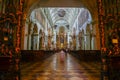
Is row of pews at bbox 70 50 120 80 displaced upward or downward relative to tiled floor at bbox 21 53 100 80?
upward

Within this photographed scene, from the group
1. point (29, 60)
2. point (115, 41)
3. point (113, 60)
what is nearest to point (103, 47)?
point (113, 60)

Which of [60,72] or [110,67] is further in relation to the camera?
[60,72]

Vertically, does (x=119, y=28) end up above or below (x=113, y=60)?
above

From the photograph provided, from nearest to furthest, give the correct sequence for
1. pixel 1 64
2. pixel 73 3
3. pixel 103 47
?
pixel 103 47 < pixel 1 64 < pixel 73 3

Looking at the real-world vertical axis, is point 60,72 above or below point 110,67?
below

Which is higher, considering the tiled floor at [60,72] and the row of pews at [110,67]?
the row of pews at [110,67]

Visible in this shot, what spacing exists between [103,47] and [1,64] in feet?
10.4

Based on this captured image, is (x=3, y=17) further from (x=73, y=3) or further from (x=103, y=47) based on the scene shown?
(x=73, y=3)

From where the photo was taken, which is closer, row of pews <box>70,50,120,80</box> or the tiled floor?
row of pews <box>70,50,120,80</box>

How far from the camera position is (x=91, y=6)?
16.9 metres

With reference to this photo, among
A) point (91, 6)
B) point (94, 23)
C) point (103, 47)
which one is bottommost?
point (103, 47)

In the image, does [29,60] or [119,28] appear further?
[29,60]

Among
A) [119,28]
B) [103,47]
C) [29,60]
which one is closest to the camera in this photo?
[103,47]

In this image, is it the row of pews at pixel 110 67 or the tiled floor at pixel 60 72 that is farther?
the tiled floor at pixel 60 72
